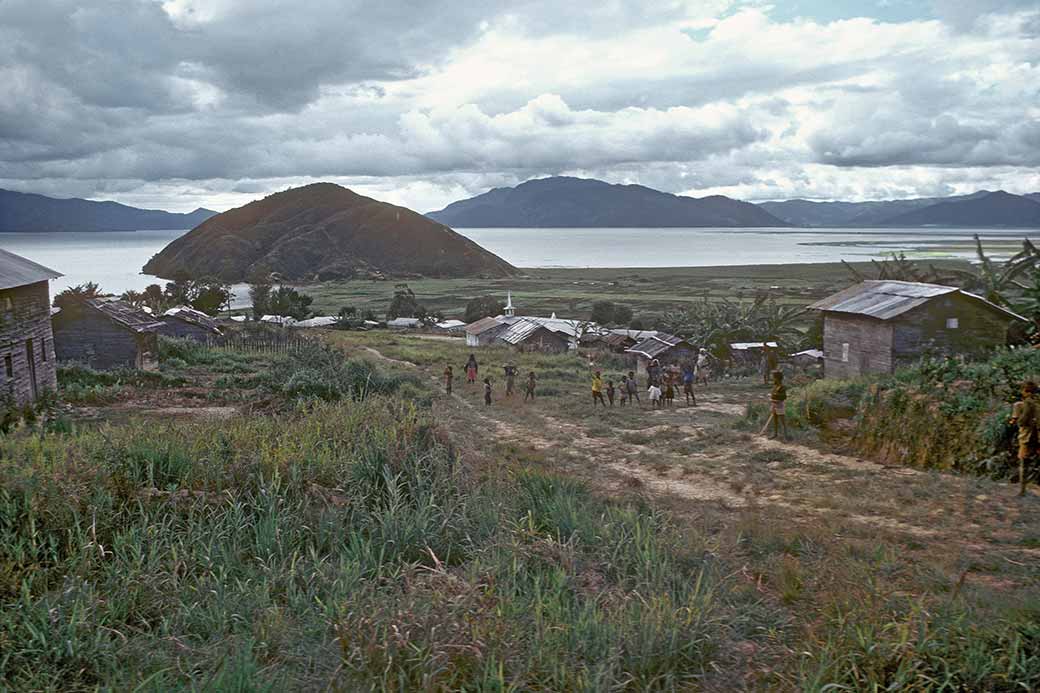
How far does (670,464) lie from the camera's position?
14.1 metres

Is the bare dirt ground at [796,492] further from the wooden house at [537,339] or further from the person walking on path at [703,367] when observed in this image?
the wooden house at [537,339]

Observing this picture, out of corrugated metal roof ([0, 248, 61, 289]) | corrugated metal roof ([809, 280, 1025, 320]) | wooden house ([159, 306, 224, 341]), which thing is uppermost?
corrugated metal roof ([0, 248, 61, 289])

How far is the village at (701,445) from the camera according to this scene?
20.3ft

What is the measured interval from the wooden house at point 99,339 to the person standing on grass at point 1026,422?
3089 cm

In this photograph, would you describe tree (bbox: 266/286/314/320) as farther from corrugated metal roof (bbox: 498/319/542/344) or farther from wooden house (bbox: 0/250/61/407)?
Answer: wooden house (bbox: 0/250/61/407)

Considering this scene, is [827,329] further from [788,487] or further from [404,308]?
[404,308]

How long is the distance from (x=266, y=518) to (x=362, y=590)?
180cm

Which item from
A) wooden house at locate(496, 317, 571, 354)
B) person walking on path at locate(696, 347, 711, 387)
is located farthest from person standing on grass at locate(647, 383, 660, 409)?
wooden house at locate(496, 317, 571, 354)

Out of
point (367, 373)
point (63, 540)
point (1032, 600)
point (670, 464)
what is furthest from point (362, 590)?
point (367, 373)

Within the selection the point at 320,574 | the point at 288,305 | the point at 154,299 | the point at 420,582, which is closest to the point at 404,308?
the point at 288,305

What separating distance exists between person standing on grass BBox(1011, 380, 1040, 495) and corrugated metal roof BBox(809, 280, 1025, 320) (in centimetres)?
1385

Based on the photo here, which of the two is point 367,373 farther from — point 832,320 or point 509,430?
point 832,320

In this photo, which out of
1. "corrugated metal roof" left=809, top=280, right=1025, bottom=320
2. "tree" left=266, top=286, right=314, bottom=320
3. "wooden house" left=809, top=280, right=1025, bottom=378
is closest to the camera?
"wooden house" left=809, top=280, right=1025, bottom=378

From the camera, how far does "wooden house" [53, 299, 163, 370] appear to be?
32.3 metres
